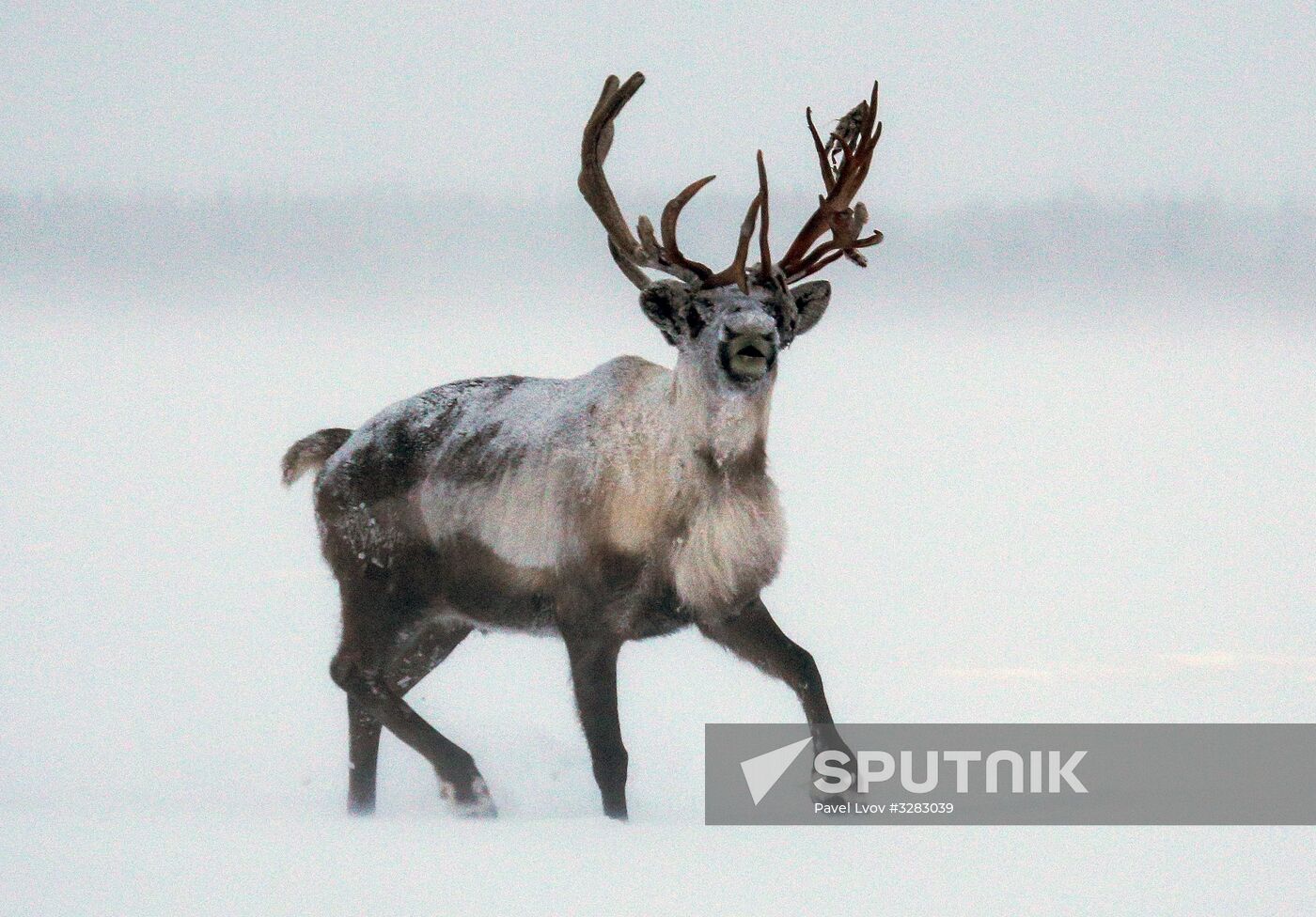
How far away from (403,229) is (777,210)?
148 inches

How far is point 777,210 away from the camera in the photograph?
12.9 metres

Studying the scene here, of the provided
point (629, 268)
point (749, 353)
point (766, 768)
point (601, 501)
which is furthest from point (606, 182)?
point (766, 768)

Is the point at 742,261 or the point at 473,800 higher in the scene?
the point at 742,261

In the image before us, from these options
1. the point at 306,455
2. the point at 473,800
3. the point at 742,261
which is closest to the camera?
the point at 742,261

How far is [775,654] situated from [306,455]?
2.14 meters

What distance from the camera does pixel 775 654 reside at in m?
6.13

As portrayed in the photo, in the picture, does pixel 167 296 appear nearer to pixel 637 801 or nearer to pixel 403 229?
pixel 403 229

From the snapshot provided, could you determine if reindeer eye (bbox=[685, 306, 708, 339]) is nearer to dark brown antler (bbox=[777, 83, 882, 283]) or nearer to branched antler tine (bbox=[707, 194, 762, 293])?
branched antler tine (bbox=[707, 194, 762, 293])

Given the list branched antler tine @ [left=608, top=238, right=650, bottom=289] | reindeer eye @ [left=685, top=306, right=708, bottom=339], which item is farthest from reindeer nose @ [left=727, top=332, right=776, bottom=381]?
branched antler tine @ [left=608, top=238, right=650, bottom=289]

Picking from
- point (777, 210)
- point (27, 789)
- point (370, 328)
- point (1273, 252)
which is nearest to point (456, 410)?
point (27, 789)

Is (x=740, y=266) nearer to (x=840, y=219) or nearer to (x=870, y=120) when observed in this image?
(x=840, y=219)

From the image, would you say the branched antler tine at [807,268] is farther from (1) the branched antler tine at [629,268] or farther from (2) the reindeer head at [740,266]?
(1) the branched antler tine at [629,268]

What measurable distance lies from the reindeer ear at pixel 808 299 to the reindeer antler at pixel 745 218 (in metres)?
0.09

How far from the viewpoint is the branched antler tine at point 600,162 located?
21.4ft
